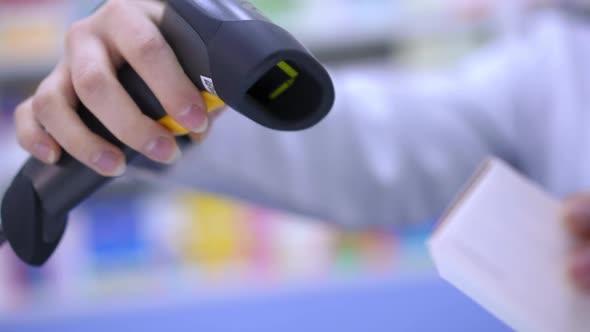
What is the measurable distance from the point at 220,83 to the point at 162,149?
0.08 m

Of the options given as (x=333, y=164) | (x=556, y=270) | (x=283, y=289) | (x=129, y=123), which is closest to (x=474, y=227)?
(x=556, y=270)

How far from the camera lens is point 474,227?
39 centimetres

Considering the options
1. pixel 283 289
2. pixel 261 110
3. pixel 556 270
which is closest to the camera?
pixel 261 110

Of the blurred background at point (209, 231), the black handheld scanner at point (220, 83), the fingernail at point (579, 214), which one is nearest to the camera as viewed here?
the black handheld scanner at point (220, 83)

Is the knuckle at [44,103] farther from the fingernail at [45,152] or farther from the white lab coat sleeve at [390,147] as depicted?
the white lab coat sleeve at [390,147]

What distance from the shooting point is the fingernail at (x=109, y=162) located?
35cm

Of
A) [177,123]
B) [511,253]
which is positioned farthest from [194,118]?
[511,253]

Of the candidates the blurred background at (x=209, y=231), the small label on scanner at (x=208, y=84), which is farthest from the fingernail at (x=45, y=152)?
the blurred background at (x=209, y=231)

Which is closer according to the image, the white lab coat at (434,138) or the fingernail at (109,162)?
the fingernail at (109,162)

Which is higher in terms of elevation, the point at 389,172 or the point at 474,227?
the point at 474,227

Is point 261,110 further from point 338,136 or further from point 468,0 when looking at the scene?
point 468,0

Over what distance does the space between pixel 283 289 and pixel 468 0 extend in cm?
94

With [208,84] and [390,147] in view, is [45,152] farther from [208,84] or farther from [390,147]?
[390,147]

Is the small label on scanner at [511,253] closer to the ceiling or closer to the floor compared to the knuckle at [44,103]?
closer to the ceiling
